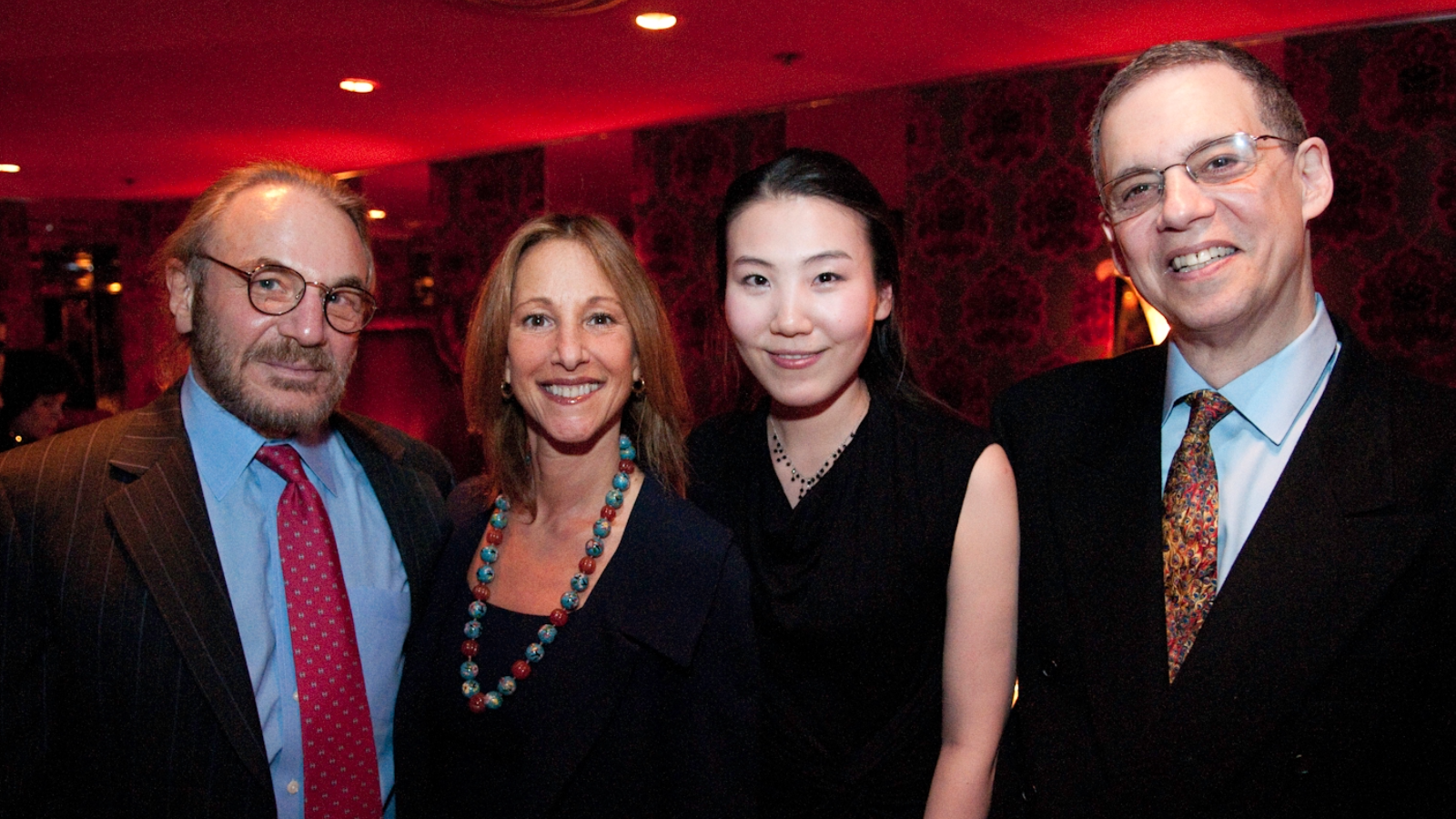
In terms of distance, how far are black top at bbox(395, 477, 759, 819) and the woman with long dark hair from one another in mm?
133

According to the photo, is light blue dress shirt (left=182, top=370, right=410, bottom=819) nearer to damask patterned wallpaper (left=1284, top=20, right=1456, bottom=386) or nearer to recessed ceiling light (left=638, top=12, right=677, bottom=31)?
recessed ceiling light (left=638, top=12, right=677, bottom=31)

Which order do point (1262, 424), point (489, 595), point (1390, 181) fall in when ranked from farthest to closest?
point (1390, 181) → point (489, 595) → point (1262, 424)

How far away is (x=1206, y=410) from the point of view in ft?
5.05

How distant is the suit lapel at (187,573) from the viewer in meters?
1.54

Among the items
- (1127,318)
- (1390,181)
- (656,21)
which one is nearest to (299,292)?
(656,21)

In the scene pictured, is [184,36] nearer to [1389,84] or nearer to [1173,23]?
[1173,23]

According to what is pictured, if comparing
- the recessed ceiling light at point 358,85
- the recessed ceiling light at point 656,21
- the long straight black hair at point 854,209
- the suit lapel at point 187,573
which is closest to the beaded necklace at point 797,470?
the long straight black hair at point 854,209

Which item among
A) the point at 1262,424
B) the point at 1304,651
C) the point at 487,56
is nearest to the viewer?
the point at 1304,651

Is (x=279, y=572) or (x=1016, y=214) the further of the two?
(x=1016, y=214)

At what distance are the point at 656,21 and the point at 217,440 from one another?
3.46 meters

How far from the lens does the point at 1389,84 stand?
479 centimetres

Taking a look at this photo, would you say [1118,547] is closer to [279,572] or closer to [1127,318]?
[279,572]

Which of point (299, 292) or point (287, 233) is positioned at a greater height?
point (287, 233)

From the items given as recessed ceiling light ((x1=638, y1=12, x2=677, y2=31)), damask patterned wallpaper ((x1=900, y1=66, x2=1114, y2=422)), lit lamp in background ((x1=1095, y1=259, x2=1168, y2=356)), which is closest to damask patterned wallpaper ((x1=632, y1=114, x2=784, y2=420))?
damask patterned wallpaper ((x1=900, y1=66, x2=1114, y2=422))
